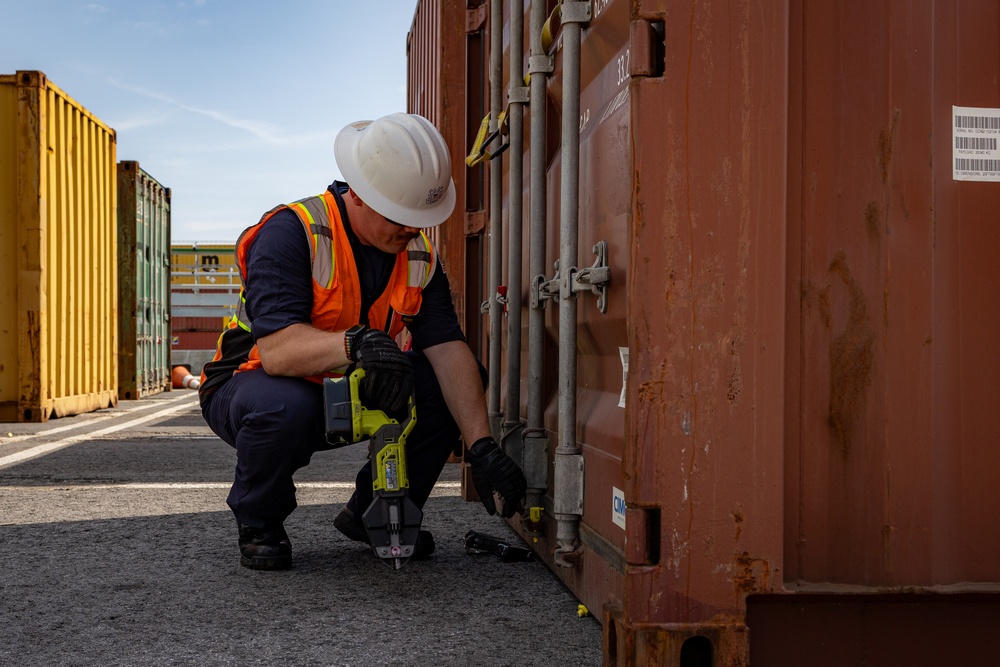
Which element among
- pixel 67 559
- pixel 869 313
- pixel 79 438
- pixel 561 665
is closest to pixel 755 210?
pixel 869 313

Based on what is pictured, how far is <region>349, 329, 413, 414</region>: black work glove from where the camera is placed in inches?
115

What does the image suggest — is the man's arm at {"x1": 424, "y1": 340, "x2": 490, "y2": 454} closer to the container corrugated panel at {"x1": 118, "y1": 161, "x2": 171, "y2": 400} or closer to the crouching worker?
the crouching worker

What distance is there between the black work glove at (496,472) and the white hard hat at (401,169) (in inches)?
28.6

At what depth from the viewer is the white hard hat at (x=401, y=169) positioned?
317cm

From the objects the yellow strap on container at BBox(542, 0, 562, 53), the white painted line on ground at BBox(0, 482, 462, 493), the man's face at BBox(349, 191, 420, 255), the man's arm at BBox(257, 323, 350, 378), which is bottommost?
the white painted line on ground at BBox(0, 482, 462, 493)

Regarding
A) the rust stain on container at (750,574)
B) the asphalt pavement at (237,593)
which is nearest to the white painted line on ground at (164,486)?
the asphalt pavement at (237,593)

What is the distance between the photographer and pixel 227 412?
132 inches

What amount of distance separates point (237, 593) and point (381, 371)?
74 cm

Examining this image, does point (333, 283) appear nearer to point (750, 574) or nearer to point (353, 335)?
point (353, 335)

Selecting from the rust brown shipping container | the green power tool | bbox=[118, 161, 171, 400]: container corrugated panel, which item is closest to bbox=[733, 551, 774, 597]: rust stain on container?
the rust brown shipping container

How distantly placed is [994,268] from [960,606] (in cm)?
70

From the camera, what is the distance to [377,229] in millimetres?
3225

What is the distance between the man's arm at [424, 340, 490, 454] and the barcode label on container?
5.23 feet

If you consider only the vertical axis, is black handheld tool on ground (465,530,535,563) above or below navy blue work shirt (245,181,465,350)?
below
